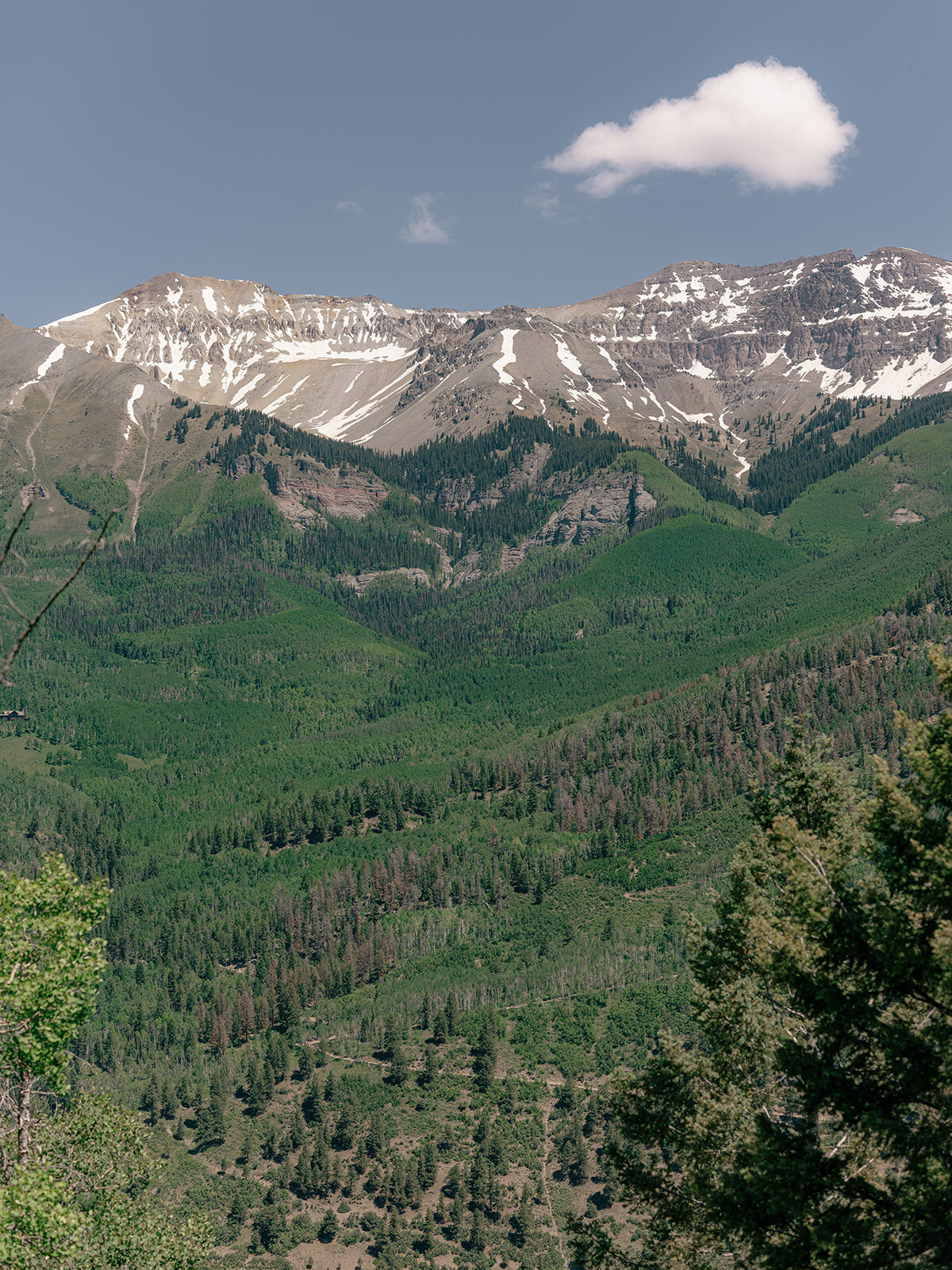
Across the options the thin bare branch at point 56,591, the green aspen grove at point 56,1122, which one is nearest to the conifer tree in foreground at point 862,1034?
the green aspen grove at point 56,1122

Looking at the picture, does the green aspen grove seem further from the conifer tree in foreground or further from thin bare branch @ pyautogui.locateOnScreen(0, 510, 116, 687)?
the conifer tree in foreground

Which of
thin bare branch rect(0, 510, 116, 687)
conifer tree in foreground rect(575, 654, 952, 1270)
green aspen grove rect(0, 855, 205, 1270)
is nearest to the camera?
thin bare branch rect(0, 510, 116, 687)

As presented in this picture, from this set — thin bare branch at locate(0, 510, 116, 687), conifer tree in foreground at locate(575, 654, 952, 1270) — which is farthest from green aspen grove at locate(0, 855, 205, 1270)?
conifer tree in foreground at locate(575, 654, 952, 1270)

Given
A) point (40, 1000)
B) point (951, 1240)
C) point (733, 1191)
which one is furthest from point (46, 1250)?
point (951, 1240)

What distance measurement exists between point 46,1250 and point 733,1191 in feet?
51.0

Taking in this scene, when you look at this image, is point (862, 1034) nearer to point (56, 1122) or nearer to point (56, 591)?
point (56, 591)

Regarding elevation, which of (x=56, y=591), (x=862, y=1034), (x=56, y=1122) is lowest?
(x=56, y=1122)

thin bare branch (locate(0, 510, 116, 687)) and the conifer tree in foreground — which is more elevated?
thin bare branch (locate(0, 510, 116, 687))

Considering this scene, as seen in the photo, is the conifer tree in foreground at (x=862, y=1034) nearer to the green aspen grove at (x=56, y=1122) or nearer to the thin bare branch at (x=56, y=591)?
the green aspen grove at (x=56, y=1122)

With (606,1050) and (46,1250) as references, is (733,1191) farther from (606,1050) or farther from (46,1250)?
(606,1050)

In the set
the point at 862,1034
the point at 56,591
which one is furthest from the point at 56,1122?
the point at 56,591

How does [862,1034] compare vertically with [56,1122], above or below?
above

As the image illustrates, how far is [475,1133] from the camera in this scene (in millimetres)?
135375

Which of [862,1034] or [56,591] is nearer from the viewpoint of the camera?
[56,591]
